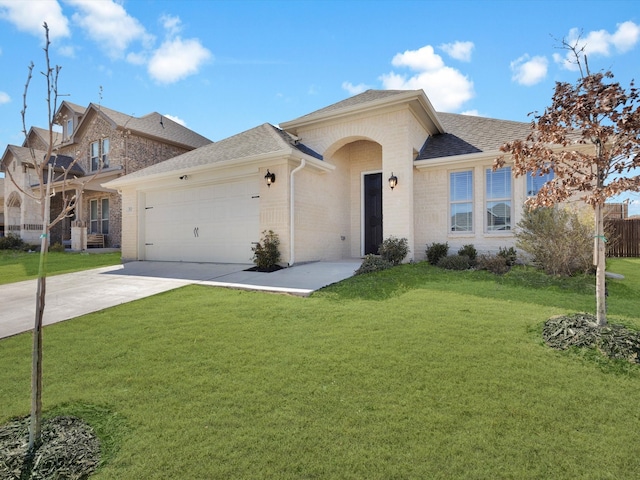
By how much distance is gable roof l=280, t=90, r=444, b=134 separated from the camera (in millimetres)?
9578

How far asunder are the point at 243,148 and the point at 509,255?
859 centimetres

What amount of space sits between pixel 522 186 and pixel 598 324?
21.6 feet

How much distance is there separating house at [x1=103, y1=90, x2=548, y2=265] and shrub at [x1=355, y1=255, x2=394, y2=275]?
1.78 m

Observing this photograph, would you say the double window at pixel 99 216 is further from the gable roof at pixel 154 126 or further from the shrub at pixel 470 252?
the shrub at pixel 470 252

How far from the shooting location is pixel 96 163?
20406mm

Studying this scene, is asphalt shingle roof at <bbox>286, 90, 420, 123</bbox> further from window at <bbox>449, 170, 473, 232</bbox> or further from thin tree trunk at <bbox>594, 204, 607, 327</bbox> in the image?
thin tree trunk at <bbox>594, 204, 607, 327</bbox>

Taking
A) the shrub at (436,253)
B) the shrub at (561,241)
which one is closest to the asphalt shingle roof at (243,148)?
the shrub at (436,253)

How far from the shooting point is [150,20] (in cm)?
752

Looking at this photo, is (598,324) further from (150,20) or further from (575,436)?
(150,20)

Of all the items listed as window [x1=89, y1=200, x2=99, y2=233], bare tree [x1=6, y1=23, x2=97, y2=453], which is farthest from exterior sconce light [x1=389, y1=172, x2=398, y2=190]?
window [x1=89, y1=200, x2=99, y2=233]

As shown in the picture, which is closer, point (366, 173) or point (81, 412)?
point (81, 412)

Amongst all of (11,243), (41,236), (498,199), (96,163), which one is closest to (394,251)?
(498,199)

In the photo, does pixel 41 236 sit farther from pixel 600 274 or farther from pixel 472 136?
pixel 472 136

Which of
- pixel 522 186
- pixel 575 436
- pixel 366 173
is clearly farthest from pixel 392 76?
pixel 575 436
